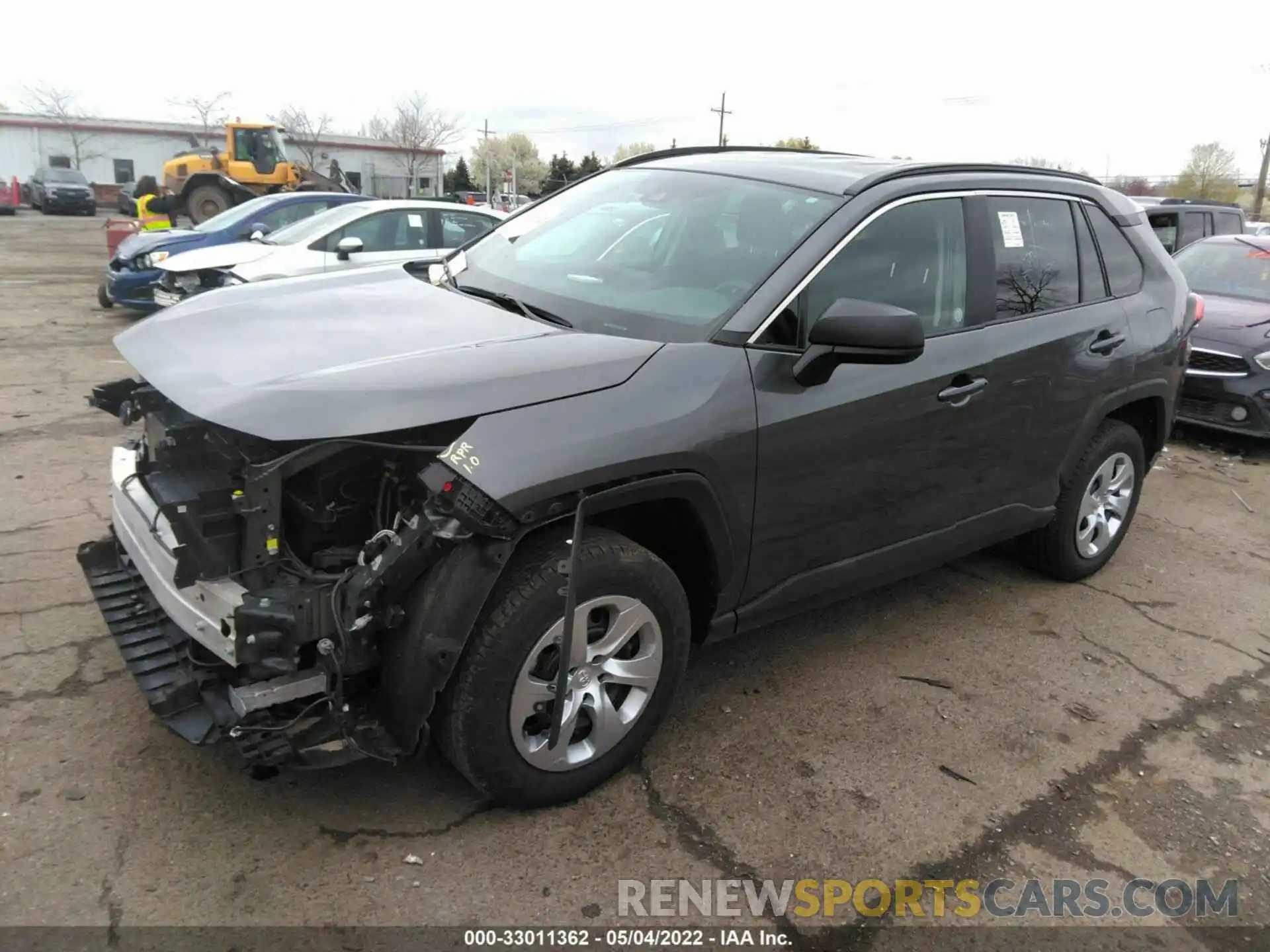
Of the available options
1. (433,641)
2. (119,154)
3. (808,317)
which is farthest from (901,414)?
(119,154)

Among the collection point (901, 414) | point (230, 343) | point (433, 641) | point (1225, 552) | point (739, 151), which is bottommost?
point (1225, 552)

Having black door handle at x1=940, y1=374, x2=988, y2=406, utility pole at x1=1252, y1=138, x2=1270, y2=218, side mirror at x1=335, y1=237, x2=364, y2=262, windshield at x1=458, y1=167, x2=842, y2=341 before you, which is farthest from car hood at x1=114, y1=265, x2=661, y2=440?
utility pole at x1=1252, y1=138, x2=1270, y2=218

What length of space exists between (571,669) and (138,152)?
216 ft

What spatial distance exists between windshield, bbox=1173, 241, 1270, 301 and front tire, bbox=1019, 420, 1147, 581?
15.7ft

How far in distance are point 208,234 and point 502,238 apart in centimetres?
810

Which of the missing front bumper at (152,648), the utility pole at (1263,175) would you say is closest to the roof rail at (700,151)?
the missing front bumper at (152,648)

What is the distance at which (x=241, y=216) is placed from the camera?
10953mm

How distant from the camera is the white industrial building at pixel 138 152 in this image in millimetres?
54000

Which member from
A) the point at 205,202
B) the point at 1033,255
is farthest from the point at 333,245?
the point at 205,202

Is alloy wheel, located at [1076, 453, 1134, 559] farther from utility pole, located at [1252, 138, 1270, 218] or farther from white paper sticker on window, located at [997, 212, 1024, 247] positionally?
utility pole, located at [1252, 138, 1270, 218]

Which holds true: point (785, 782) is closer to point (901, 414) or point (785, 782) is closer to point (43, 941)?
point (901, 414)

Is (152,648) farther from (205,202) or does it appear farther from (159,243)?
(205,202)

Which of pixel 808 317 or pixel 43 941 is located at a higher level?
pixel 808 317

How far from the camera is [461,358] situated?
2.57 m
